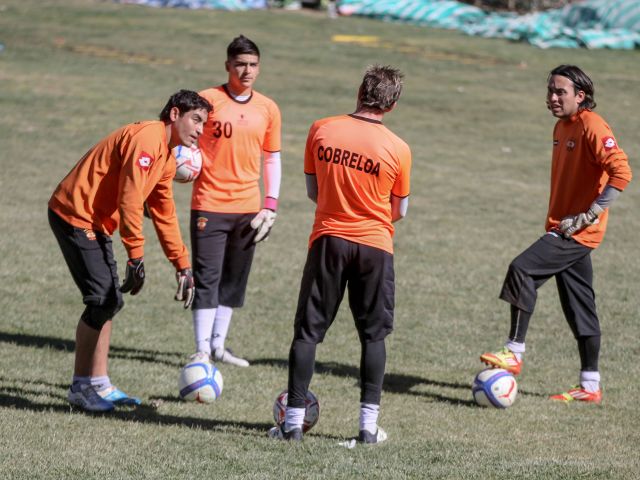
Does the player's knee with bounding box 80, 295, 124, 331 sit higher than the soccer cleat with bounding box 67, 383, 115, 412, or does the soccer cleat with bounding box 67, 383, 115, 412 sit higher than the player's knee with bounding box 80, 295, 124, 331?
the player's knee with bounding box 80, 295, 124, 331

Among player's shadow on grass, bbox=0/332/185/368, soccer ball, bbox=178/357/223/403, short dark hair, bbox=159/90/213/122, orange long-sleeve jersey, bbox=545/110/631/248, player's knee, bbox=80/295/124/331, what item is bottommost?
player's shadow on grass, bbox=0/332/185/368

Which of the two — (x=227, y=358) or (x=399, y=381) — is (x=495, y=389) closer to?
(x=399, y=381)

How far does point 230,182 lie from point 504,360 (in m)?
2.77

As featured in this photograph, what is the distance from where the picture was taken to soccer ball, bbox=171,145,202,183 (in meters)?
8.78

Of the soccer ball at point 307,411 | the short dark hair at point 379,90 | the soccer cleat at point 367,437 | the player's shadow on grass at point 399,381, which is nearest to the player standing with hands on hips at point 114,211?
the soccer ball at point 307,411

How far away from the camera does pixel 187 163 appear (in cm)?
882

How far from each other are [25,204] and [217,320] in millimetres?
7082

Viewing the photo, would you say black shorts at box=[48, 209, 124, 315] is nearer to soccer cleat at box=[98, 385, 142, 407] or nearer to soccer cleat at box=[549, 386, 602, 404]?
soccer cleat at box=[98, 385, 142, 407]

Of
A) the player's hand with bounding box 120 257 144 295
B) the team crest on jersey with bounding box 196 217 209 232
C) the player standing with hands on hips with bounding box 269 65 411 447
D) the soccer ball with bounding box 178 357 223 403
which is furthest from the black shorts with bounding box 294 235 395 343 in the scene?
the team crest on jersey with bounding box 196 217 209 232

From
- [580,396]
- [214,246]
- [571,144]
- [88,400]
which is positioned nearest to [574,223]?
[571,144]

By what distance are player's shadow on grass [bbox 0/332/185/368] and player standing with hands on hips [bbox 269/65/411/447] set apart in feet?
9.08

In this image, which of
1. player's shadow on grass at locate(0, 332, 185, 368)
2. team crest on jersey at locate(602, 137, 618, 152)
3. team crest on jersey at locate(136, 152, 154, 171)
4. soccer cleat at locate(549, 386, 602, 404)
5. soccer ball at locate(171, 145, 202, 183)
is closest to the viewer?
team crest on jersey at locate(136, 152, 154, 171)

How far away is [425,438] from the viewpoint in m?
7.49

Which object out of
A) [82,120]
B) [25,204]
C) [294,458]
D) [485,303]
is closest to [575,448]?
[294,458]
